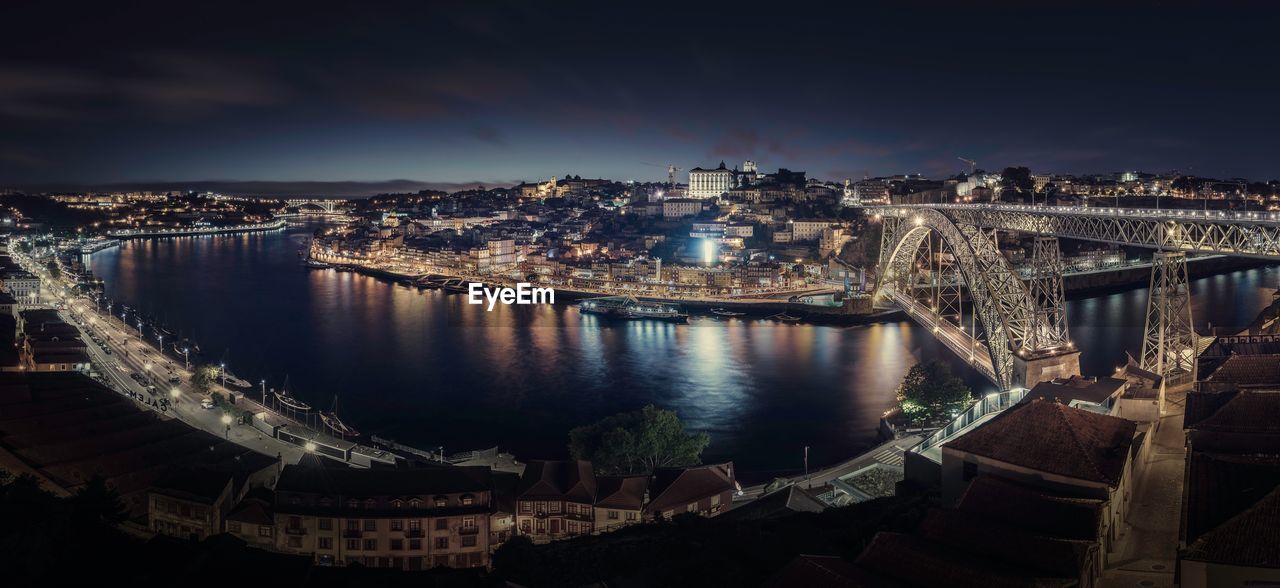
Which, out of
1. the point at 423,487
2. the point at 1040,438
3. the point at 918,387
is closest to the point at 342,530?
the point at 423,487

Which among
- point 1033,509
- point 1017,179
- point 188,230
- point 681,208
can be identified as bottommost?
point 1033,509

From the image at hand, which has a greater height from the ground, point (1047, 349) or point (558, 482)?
point (1047, 349)

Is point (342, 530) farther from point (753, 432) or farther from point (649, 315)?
point (649, 315)

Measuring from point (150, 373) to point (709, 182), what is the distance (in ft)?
98.3

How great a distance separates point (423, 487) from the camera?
5852 millimetres

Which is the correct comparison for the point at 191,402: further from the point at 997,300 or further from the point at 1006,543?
the point at 1006,543

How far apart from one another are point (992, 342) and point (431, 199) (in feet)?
184

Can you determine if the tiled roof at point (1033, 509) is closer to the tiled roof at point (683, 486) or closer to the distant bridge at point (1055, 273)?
the tiled roof at point (683, 486)

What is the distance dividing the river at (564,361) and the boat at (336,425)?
0.16 metres

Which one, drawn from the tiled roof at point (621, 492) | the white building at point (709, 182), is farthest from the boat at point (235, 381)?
the white building at point (709, 182)

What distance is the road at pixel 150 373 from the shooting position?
8.01 metres

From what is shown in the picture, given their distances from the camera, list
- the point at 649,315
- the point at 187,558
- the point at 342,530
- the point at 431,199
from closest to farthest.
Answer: the point at 187,558
the point at 342,530
the point at 649,315
the point at 431,199

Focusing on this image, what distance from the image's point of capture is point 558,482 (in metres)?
6.02

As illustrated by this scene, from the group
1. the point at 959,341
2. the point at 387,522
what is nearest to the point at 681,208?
the point at 959,341
